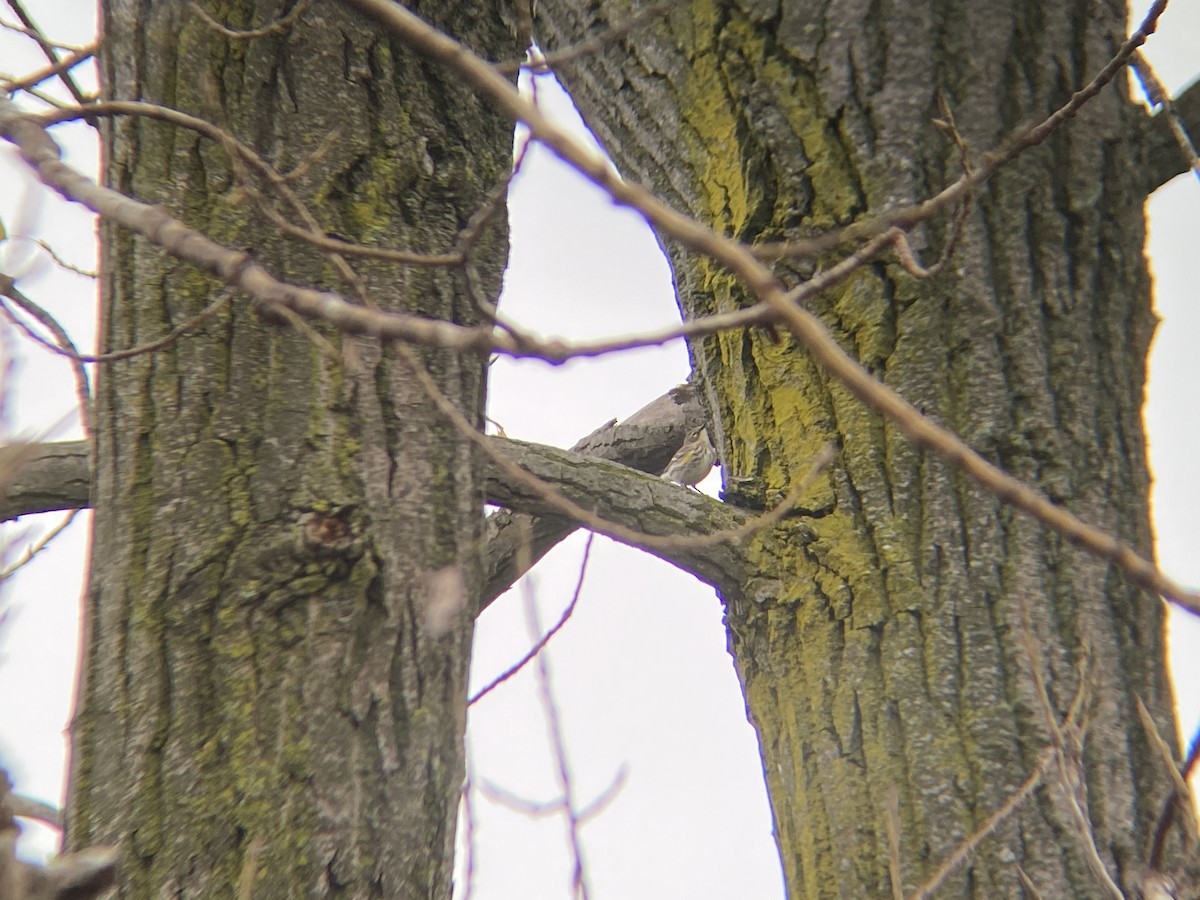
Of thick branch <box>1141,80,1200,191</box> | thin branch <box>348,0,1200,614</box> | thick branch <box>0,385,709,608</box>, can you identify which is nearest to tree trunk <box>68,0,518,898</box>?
thick branch <box>0,385,709,608</box>

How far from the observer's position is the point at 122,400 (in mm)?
1290

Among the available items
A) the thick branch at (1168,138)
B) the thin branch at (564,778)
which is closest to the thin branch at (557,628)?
the thin branch at (564,778)

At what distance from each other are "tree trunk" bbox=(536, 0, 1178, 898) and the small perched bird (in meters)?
1.04

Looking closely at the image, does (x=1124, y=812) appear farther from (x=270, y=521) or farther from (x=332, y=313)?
(x=332, y=313)

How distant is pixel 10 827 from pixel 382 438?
78 cm

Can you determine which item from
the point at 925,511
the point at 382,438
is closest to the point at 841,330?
the point at 925,511

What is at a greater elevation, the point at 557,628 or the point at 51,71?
the point at 51,71

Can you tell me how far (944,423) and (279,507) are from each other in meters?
1.09

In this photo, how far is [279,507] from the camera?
A: 4.11 feet

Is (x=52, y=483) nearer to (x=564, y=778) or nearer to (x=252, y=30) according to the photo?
(x=252, y=30)

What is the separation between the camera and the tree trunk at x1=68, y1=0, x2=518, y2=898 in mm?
1177

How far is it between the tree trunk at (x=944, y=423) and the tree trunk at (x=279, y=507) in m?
0.58

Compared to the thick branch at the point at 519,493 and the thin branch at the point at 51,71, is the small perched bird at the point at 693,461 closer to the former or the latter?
the thick branch at the point at 519,493

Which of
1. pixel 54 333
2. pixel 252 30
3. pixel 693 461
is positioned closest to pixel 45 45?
pixel 252 30
